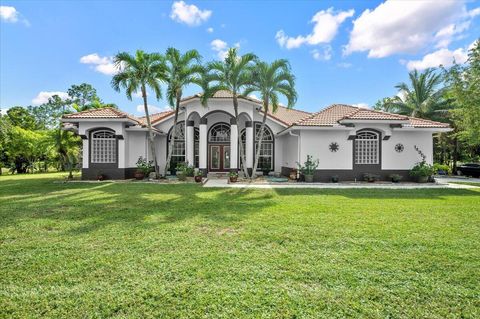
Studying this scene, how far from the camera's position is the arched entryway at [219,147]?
2266 cm

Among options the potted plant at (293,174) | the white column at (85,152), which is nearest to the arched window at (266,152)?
the potted plant at (293,174)

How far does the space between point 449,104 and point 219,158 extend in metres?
24.1

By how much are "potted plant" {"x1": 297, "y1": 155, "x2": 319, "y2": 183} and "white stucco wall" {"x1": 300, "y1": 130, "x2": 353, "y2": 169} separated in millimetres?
260

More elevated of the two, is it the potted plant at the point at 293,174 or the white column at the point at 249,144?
the white column at the point at 249,144

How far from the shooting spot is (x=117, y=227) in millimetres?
6781

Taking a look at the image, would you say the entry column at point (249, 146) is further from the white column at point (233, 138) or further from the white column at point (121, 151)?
the white column at point (121, 151)

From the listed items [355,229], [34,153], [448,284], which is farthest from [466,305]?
[34,153]

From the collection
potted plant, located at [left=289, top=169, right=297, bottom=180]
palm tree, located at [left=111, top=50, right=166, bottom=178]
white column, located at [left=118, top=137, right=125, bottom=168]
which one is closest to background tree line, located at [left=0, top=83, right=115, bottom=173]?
white column, located at [left=118, top=137, right=125, bottom=168]

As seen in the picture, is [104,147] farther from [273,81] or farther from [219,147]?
[273,81]

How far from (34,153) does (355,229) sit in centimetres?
3891

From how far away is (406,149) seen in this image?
1875 centimetres

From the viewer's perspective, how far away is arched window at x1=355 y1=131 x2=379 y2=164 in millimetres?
18562

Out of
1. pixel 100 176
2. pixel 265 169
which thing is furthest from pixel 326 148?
pixel 100 176

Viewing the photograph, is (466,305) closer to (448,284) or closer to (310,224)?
(448,284)
